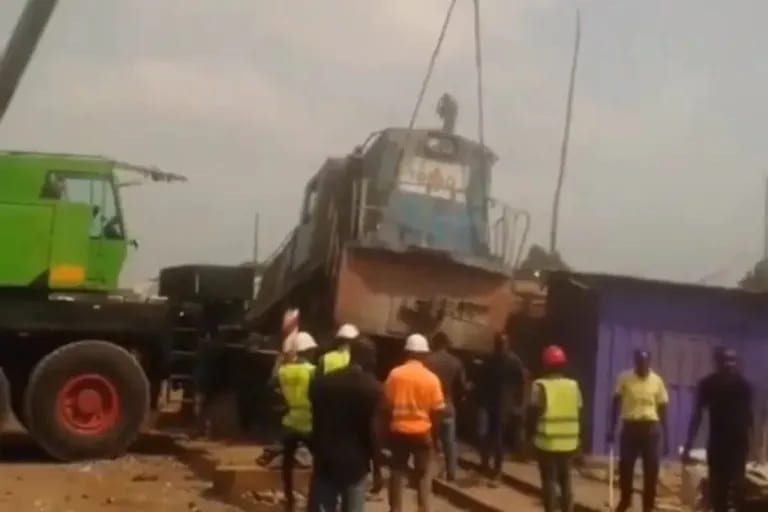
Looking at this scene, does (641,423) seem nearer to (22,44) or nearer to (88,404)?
(88,404)

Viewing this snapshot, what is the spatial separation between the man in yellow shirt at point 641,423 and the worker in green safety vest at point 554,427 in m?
0.98

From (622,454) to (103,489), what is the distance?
564 cm

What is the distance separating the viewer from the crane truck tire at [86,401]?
17891 millimetres

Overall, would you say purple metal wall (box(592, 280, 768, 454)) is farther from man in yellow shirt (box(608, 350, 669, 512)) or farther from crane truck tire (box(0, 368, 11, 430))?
crane truck tire (box(0, 368, 11, 430))

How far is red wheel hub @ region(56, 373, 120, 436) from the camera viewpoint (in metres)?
18.0

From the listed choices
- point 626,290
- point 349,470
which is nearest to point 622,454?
point 349,470

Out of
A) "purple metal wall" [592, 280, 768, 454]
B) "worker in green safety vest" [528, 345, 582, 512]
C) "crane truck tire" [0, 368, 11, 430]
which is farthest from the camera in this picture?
"purple metal wall" [592, 280, 768, 454]

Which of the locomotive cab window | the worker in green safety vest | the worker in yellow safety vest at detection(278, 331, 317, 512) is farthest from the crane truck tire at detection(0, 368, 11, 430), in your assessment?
the worker in green safety vest

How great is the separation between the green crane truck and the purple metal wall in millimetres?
5906

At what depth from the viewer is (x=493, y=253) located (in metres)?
20.7

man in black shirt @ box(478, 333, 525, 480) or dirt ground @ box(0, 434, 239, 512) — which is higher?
man in black shirt @ box(478, 333, 525, 480)

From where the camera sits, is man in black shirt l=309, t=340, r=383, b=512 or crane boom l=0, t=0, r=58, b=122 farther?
crane boom l=0, t=0, r=58, b=122

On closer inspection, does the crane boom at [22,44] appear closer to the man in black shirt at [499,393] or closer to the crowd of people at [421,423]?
the crowd of people at [421,423]

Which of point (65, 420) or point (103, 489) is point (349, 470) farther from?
point (65, 420)
